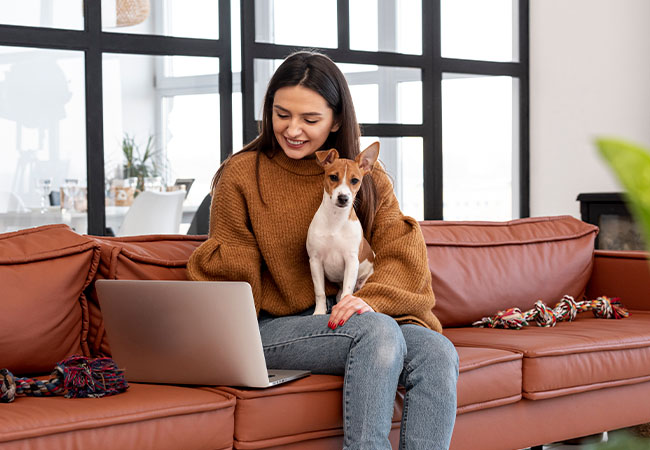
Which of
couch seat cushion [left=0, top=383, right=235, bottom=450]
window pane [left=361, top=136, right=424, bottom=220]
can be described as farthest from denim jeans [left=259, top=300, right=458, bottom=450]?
window pane [left=361, top=136, right=424, bottom=220]

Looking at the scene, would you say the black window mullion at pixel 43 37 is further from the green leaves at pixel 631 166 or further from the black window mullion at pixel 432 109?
the green leaves at pixel 631 166

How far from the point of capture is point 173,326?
181cm

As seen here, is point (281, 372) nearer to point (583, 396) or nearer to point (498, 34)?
point (583, 396)

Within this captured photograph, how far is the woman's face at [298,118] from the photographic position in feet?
7.19

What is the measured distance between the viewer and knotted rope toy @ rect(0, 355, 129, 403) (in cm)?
182

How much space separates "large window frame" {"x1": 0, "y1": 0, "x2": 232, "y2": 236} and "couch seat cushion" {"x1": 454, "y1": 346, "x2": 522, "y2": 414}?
2.93m

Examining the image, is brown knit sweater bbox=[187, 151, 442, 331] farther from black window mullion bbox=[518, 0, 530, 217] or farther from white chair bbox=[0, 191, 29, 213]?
black window mullion bbox=[518, 0, 530, 217]

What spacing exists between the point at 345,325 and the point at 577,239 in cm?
162

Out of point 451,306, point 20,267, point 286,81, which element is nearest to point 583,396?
point 451,306

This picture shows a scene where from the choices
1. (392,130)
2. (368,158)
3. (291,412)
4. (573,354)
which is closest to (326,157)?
(368,158)

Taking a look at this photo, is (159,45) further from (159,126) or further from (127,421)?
(127,421)

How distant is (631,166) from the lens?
0.18 m

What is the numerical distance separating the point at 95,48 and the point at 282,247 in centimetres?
291

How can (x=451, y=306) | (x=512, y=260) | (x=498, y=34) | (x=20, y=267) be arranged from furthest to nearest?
(x=498, y=34) < (x=512, y=260) < (x=451, y=306) < (x=20, y=267)
